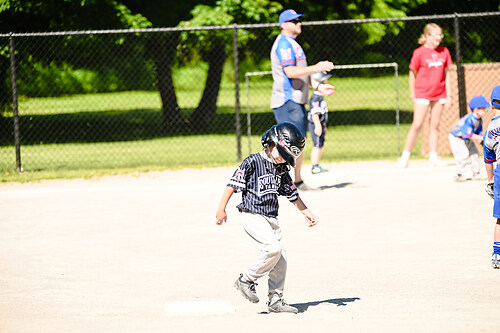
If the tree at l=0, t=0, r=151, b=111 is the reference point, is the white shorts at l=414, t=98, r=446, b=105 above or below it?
below

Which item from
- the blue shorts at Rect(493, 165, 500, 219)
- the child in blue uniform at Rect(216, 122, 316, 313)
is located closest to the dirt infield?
the child in blue uniform at Rect(216, 122, 316, 313)

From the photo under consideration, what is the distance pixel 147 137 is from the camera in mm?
21109

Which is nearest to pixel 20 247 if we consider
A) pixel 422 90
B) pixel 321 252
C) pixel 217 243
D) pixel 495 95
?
pixel 217 243

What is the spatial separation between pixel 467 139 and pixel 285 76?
2.77 m

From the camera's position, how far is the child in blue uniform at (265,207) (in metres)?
5.60

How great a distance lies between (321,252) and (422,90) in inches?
223

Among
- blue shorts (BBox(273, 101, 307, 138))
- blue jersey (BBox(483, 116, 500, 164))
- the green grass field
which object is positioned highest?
blue jersey (BBox(483, 116, 500, 164))

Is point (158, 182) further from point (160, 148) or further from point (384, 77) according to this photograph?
point (384, 77)

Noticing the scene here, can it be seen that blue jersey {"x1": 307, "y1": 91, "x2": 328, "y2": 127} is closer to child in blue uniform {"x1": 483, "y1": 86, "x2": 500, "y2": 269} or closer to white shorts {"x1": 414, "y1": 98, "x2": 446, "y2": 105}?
white shorts {"x1": 414, "y1": 98, "x2": 446, "y2": 105}

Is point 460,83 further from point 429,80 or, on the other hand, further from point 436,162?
point 436,162

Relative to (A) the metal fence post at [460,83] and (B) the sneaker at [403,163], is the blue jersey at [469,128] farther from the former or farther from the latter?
(A) the metal fence post at [460,83]

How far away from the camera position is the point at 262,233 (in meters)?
5.64

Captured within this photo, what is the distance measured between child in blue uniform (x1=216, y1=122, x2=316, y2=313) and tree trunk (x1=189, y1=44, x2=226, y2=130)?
1716cm

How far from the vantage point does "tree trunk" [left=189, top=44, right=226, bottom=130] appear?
2295 centimetres
